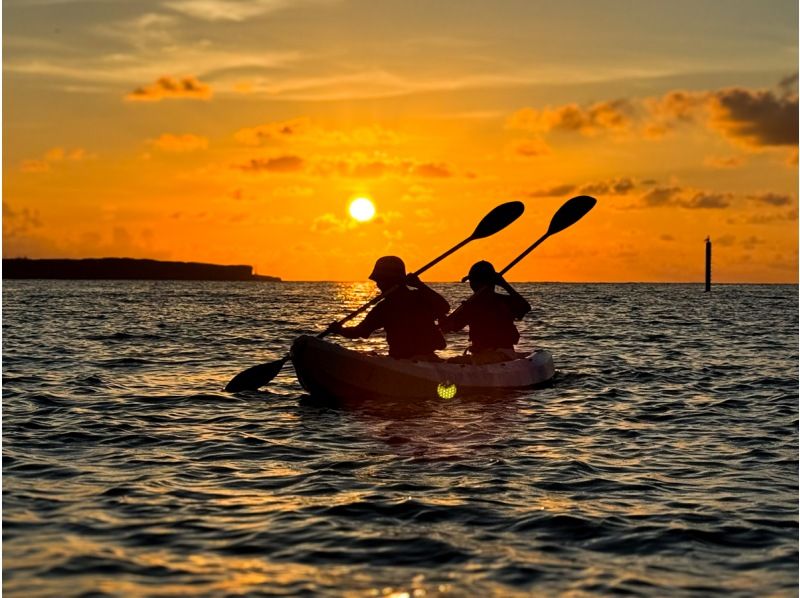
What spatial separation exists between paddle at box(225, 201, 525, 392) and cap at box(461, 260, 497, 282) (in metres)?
0.69

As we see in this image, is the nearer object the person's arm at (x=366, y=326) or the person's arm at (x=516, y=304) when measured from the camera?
the person's arm at (x=366, y=326)

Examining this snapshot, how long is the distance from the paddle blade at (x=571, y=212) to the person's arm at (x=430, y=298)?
206 inches

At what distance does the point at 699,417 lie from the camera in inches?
511

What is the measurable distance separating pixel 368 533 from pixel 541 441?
4.40 meters

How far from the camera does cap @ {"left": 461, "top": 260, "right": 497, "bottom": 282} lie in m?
15.0

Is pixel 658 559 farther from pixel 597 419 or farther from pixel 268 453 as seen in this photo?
pixel 597 419

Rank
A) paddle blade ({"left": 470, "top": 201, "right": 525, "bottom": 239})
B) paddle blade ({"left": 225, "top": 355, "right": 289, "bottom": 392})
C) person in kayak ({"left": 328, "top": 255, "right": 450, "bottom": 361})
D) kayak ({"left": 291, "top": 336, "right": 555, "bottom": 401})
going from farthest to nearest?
paddle blade ({"left": 470, "top": 201, "right": 525, "bottom": 239}) → paddle blade ({"left": 225, "top": 355, "right": 289, "bottom": 392}) → person in kayak ({"left": 328, "top": 255, "right": 450, "bottom": 361}) → kayak ({"left": 291, "top": 336, "right": 555, "bottom": 401})

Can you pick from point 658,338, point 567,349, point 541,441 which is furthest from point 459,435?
point 658,338

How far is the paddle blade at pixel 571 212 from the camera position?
18516 millimetres

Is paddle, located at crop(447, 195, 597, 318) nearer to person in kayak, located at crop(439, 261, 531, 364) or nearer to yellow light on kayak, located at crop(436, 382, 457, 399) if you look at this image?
person in kayak, located at crop(439, 261, 531, 364)

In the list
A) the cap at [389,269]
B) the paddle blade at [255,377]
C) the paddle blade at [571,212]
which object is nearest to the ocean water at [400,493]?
the paddle blade at [255,377]

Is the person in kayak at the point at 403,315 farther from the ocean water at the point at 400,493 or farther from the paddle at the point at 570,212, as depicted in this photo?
the paddle at the point at 570,212

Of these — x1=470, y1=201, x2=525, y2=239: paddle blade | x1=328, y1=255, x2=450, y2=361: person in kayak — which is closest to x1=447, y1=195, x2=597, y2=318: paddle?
x1=470, y1=201, x2=525, y2=239: paddle blade

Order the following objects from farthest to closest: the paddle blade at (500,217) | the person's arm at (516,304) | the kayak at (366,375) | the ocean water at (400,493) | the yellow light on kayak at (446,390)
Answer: the paddle blade at (500,217)
the person's arm at (516,304)
the yellow light on kayak at (446,390)
the kayak at (366,375)
the ocean water at (400,493)
